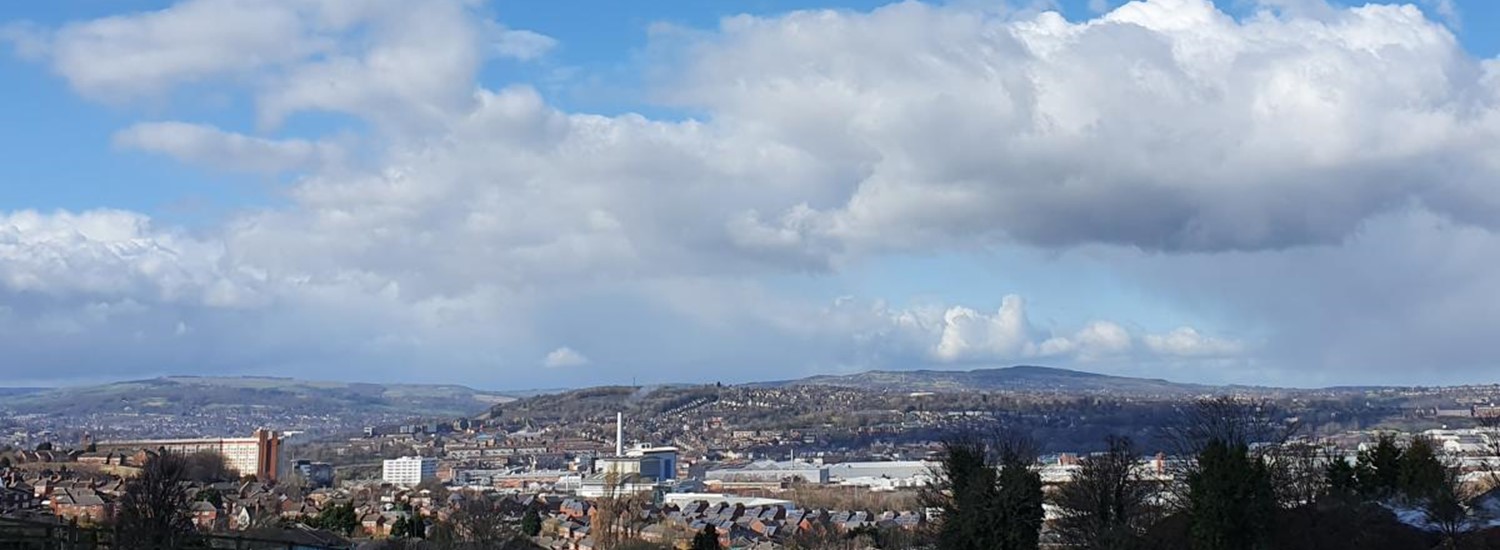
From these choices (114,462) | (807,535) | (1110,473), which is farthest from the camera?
(114,462)

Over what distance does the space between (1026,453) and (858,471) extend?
132m

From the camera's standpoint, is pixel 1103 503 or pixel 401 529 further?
pixel 401 529

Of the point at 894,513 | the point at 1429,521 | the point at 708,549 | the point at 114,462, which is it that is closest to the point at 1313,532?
the point at 1429,521

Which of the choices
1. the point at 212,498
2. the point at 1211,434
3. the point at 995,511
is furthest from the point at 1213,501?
the point at 212,498

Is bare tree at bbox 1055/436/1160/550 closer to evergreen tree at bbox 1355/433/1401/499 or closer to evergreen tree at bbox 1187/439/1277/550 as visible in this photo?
evergreen tree at bbox 1187/439/1277/550

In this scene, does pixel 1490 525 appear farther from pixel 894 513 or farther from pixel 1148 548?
pixel 894 513

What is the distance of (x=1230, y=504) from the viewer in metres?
41.5

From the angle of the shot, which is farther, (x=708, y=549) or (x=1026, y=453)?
(x=708, y=549)

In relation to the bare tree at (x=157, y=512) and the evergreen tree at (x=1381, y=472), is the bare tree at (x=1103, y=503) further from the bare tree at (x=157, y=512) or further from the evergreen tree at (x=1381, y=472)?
the bare tree at (x=157, y=512)

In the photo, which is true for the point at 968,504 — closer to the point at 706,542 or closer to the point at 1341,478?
the point at 1341,478

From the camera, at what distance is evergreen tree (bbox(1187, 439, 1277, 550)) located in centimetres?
4162

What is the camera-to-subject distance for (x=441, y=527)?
72.0 m

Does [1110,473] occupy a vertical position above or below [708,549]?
above

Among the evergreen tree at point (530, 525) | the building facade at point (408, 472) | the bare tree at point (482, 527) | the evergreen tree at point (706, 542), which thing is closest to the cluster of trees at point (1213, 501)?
the evergreen tree at point (706, 542)
